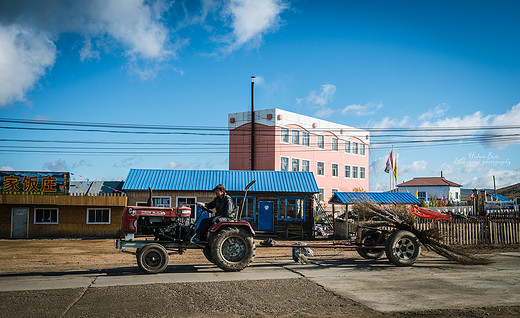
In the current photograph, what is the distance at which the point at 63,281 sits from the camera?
9.70m

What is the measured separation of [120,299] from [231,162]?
37852mm

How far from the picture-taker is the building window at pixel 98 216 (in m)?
25.1

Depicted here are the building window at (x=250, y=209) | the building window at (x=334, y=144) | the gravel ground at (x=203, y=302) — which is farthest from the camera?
the building window at (x=334, y=144)

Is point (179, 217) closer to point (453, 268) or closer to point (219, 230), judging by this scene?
point (219, 230)

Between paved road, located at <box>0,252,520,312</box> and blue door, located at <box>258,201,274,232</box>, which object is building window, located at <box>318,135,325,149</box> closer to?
blue door, located at <box>258,201,274,232</box>

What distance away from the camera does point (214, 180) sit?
2641 centimetres

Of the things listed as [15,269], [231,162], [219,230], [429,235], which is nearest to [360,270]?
[429,235]

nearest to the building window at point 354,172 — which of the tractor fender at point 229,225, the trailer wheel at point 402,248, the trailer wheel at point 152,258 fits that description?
the trailer wheel at point 402,248

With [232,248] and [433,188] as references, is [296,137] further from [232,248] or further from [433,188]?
[433,188]

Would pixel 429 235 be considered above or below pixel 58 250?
above

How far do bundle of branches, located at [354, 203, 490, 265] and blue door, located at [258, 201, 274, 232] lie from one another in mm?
12858

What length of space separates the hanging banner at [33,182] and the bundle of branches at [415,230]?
18.8 metres

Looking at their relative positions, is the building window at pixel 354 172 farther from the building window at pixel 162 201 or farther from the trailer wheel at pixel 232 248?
the trailer wheel at pixel 232 248

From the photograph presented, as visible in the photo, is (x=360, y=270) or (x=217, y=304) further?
(x=360, y=270)
